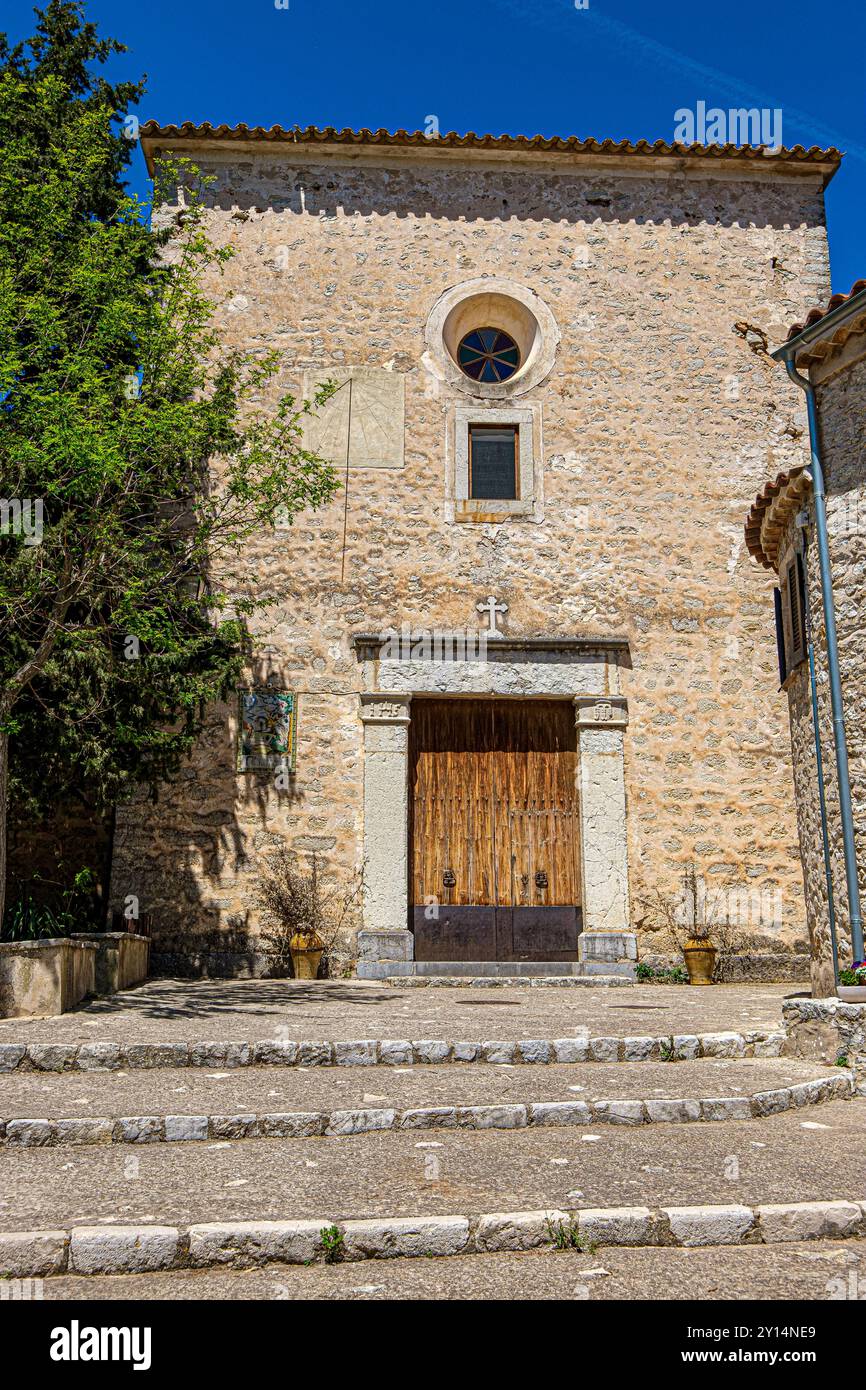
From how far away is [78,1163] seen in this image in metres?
4.38

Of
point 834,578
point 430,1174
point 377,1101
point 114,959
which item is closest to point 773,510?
point 834,578

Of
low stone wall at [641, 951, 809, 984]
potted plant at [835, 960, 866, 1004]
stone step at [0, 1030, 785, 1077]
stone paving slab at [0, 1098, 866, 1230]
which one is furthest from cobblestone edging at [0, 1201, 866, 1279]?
low stone wall at [641, 951, 809, 984]

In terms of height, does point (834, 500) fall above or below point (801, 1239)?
above

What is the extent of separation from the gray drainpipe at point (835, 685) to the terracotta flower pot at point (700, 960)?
3559 millimetres

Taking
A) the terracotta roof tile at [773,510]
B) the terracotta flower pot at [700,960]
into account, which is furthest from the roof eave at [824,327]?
the terracotta flower pot at [700,960]

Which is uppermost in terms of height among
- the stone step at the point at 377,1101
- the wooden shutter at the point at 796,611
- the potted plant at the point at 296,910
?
the wooden shutter at the point at 796,611

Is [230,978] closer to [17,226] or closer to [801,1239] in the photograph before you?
[17,226]

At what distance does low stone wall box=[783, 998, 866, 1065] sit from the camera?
250 inches

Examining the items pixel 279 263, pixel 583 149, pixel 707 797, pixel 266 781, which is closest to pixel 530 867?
pixel 707 797

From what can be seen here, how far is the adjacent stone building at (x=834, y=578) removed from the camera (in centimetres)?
778

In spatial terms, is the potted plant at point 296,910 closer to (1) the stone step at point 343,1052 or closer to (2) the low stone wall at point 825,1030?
(1) the stone step at point 343,1052

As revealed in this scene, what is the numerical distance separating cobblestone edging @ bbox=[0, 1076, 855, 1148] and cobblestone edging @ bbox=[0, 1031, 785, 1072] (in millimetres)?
1171

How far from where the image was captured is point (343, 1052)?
20.7 ft

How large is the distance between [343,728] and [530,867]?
8.21ft
